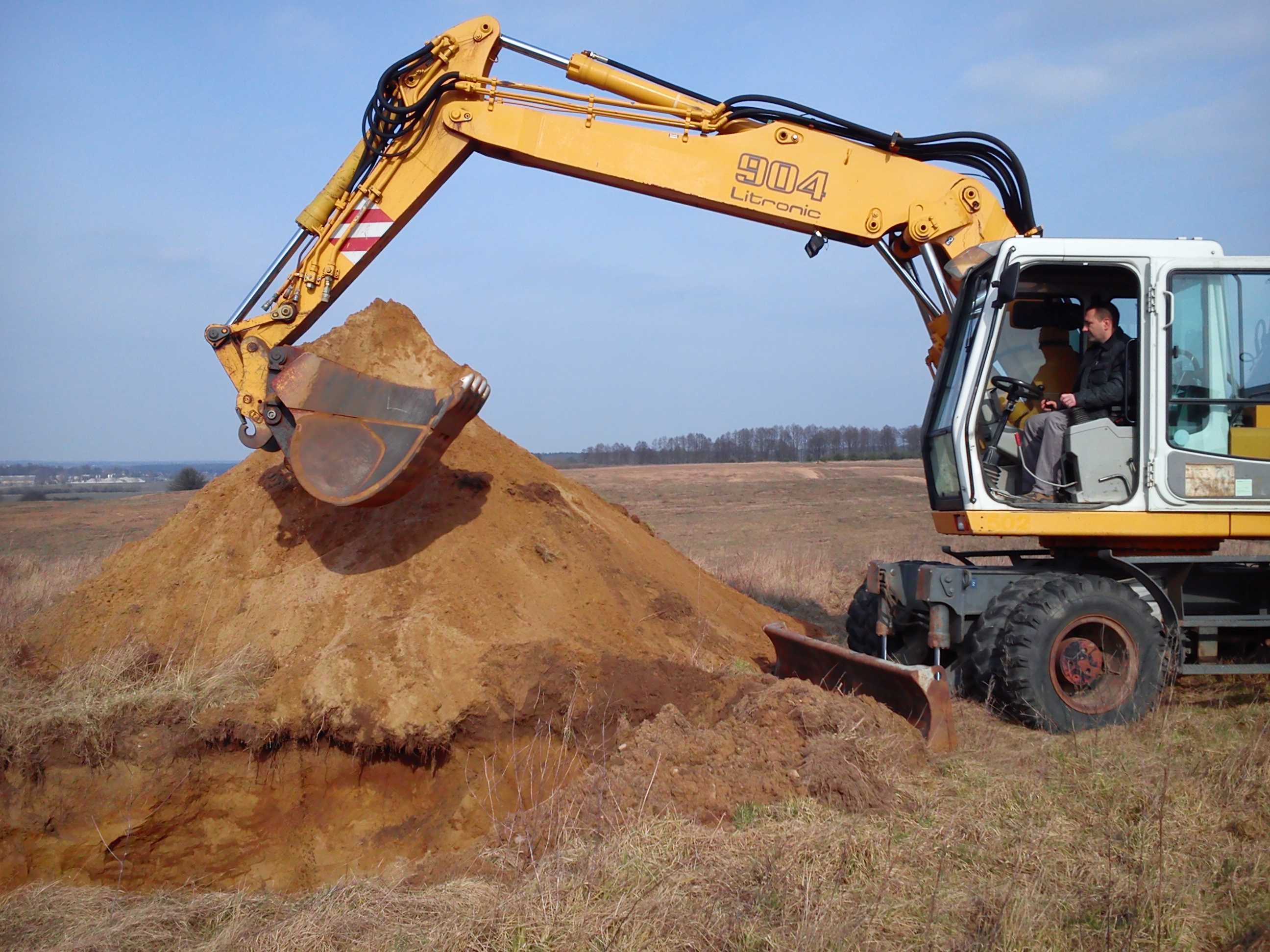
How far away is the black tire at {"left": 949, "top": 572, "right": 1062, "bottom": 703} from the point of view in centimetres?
601

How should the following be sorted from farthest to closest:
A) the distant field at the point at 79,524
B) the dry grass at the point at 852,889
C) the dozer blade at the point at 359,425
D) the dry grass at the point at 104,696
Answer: the distant field at the point at 79,524, the dozer blade at the point at 359,425, the dry grass at the point at 104,696, the dry grass at the point at 852,889

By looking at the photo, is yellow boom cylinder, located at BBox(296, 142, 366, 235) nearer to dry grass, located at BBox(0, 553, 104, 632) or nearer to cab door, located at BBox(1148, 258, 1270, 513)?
dry grass, located at BBox(0, 553, 104, 632)

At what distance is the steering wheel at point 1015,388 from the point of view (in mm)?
6508

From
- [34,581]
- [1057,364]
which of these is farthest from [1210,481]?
[34,581]

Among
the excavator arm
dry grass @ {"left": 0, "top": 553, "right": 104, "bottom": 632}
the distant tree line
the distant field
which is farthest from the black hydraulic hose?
the distant tree line

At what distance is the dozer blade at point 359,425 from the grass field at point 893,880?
6.41 feet

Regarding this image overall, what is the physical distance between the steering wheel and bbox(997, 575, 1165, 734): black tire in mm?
1229

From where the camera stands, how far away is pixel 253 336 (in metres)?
6.86

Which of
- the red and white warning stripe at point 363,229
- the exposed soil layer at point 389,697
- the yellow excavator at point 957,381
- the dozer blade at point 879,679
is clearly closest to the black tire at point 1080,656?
the yellow excavator at point 957,381

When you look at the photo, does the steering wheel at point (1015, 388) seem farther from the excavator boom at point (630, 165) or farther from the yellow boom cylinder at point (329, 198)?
the yellow boom cylinder at point (329, 198)

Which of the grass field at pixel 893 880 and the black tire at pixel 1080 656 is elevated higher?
the black tire at pixel 1080 656

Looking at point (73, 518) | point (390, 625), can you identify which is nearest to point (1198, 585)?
point (390, 625)

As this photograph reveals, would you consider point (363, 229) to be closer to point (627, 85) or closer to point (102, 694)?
point (627, 85)

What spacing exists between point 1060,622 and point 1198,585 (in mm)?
1594
